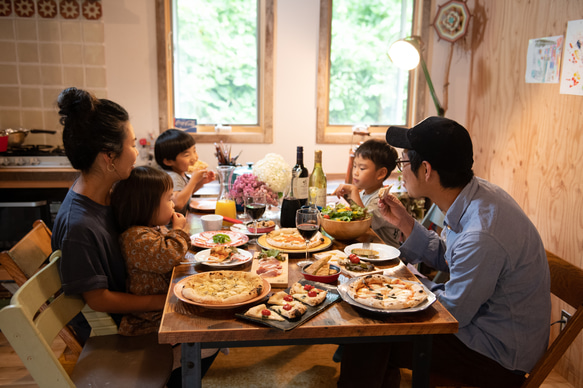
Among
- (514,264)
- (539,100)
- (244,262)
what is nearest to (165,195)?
(244,262)

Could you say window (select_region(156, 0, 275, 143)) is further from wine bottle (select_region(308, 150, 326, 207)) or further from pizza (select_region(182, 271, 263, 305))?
pizza (select_region(182, 271, 263, 305))

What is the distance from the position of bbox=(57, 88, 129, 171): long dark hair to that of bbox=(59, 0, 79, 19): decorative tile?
2.55 meters

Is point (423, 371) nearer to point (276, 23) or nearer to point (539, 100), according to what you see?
point (539, 100)

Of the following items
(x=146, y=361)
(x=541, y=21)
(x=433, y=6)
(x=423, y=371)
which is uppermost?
(x=433, y=6)

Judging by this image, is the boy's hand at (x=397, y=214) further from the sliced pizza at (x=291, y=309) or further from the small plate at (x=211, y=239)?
the sliced pizza at (x=291, y=309)

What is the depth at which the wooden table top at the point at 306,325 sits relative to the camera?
118cm

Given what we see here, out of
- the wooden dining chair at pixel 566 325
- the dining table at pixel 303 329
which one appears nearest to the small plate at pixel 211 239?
the dining table at pixel 303 329

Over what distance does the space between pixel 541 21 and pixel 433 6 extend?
146 cm

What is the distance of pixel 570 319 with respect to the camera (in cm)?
144

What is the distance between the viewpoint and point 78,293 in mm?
1534

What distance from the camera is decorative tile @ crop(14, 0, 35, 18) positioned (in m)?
3.68

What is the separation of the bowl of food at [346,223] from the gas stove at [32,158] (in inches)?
95.9

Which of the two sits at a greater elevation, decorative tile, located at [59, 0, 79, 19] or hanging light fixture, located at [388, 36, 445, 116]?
decorative tile, located at [59, 0, 79, 19]

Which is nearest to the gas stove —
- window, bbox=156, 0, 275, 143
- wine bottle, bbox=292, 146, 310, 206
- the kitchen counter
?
the kitchen counter
